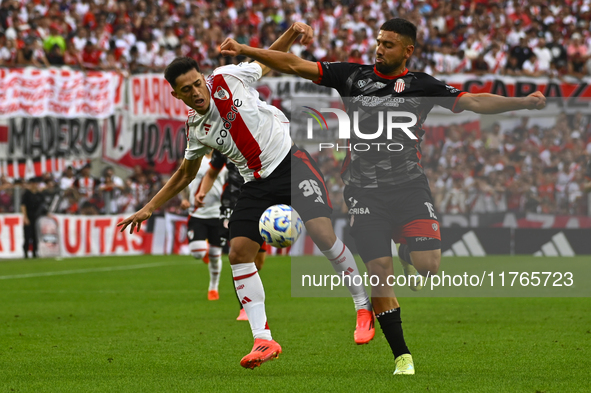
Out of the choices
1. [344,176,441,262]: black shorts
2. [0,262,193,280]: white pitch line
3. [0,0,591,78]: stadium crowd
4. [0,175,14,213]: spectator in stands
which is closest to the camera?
[344,176,441,262]: black shorts

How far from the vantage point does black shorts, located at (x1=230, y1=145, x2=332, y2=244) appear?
21.4 feet

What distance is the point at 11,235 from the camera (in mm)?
21891

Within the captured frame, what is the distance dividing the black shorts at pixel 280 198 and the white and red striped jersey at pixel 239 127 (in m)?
0.09

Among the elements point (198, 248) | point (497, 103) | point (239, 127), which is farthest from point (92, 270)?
point (497, 103)

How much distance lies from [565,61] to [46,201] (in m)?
15.4

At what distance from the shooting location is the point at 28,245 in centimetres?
2216

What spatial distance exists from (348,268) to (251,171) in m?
1.14

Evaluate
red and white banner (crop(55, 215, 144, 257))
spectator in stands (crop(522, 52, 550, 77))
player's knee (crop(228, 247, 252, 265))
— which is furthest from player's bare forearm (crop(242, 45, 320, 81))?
spectator in stands (crop(522, 52, 550, 77))

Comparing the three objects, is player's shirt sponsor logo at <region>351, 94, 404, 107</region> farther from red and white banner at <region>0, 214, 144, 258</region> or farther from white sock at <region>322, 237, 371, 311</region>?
red and white banner at <region>0, 214, 144, 258</region>

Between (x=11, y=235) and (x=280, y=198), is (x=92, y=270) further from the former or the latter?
(x=280, y=198)

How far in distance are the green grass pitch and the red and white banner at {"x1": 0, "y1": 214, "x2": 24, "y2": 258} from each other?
24.6ft

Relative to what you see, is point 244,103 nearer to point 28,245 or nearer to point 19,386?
point 19,386

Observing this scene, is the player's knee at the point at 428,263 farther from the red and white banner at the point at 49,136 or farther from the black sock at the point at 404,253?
the red and white banner at the point at 49,136

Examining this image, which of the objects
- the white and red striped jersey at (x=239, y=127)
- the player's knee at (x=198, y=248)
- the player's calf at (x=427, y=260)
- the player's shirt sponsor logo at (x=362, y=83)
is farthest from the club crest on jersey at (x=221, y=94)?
the player's knee at (x=198, y=248)
